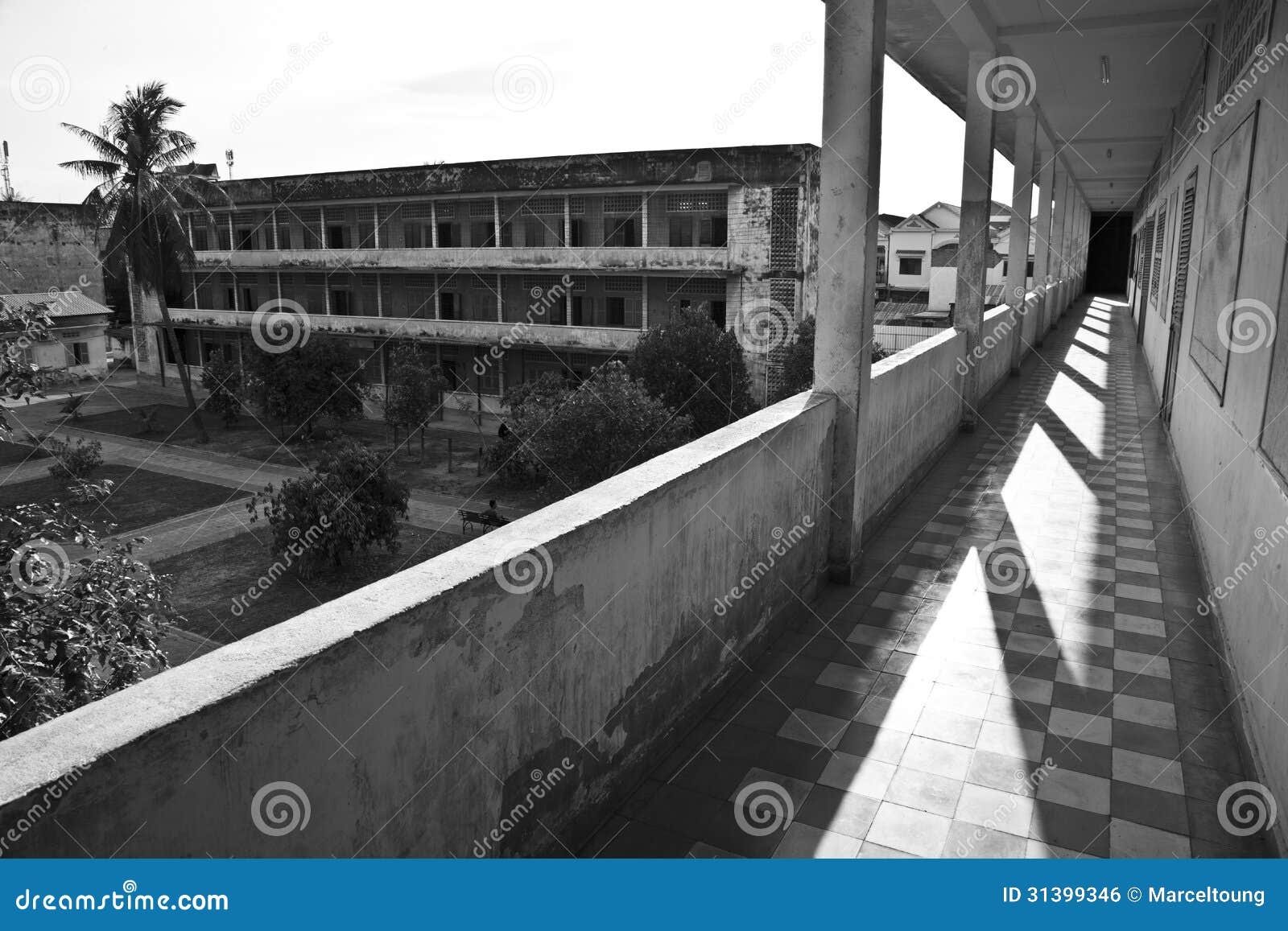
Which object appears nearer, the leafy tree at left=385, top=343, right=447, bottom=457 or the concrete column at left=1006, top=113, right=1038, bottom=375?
the concrete column at left=1006, top=113, right=1038, bottom=375

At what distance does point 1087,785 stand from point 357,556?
1365cm

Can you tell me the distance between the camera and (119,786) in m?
1.71

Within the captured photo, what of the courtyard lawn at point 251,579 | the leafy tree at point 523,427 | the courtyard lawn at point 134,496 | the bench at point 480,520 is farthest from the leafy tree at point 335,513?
the courtyard lawn at point 134,496

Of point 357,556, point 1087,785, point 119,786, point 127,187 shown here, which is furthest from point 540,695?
point 127,187

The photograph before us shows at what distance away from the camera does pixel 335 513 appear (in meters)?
14.6

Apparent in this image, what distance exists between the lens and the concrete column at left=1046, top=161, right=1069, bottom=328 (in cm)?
2006

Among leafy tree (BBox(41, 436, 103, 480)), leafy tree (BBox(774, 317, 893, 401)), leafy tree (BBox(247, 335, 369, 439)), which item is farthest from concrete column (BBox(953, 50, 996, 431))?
leafy tree (BBox(247, 335, 369, 439))

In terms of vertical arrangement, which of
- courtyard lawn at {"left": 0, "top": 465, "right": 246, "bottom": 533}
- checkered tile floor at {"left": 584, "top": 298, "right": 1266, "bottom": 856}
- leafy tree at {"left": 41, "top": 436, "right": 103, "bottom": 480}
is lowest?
courtyard lawn at {"left": 0, "top": 465, "right": 246, "bottom": 533}

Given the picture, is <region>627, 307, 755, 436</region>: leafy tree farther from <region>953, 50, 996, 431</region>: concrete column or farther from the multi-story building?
<region>953, 50, 996, 431</region>: concrete column

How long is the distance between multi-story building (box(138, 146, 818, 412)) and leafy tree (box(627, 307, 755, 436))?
7.06 feet

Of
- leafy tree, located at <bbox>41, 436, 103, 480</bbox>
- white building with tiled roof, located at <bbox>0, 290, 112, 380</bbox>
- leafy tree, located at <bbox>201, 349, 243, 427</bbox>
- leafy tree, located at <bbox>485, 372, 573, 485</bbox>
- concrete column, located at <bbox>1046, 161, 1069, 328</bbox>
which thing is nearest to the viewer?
leafy tree, located at <bbox>485, 372, 573, 485</bbox>

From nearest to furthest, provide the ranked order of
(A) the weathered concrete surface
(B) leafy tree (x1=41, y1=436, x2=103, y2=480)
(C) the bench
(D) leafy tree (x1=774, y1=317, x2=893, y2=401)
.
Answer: (A) the weathered concrete surface, (C) the bench, (B) leafy tree (x1=41, y1=436, x2=103, y2=480), (D) leafy tree (x1=774, y1=317, x2=893, y2=401)

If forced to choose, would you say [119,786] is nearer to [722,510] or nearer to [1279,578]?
[722,510]

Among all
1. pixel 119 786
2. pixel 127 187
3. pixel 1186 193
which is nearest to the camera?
pixel 119 786
